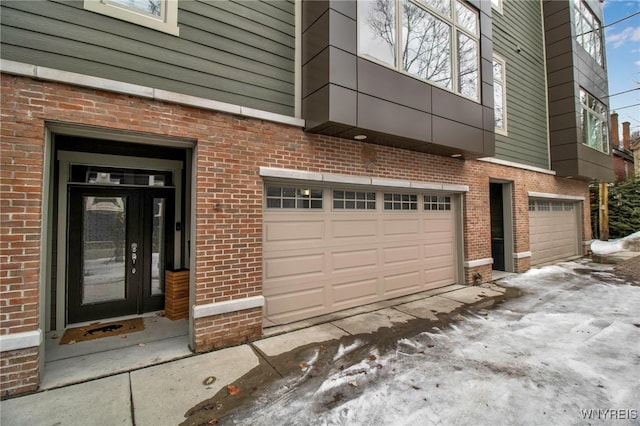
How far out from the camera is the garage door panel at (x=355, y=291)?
5.42 meters

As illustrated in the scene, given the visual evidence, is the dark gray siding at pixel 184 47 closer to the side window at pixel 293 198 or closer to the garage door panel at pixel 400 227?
the side window at pixel 293 198

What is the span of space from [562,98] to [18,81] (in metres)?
13.7

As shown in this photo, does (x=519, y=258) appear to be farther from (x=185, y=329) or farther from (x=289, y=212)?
(x=185, y=329)

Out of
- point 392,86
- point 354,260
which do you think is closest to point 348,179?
point 354,260

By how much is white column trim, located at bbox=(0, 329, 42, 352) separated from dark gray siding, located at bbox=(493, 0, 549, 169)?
986cm

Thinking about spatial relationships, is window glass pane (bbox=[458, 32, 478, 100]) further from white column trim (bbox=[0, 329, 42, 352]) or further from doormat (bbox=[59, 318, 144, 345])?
white column trim (bbox=[0, 329, 42, 352])

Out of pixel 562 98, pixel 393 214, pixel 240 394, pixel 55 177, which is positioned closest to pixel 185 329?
pixel 240 394

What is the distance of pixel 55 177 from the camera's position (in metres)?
4.38

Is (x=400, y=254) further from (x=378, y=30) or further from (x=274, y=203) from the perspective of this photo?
(x=378, y=30)

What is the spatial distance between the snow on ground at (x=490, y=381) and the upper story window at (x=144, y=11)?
14.8 feet

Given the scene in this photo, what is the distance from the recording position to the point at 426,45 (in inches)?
222

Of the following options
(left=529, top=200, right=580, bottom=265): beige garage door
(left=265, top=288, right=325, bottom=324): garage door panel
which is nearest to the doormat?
(left=265, top=288, right=325, bottom=324): garage door panel

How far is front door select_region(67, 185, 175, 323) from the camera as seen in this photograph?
459 cm

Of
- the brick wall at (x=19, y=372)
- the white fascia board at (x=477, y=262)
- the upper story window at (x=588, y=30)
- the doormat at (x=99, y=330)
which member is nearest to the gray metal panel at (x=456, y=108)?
the white fascia board at (x=477, y=262)
